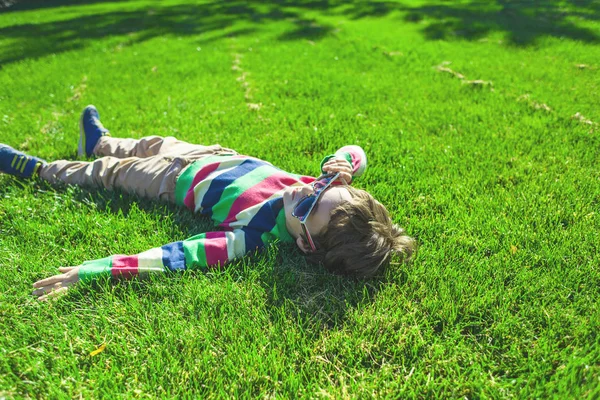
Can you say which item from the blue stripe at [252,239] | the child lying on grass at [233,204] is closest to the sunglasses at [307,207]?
the child lying on grass at [233,204]

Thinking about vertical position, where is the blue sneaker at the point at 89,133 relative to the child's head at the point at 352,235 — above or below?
above

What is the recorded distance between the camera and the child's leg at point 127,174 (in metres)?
3.09

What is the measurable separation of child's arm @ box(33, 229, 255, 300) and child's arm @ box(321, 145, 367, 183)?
0.70 metres

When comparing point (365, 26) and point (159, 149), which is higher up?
point (365, 26)

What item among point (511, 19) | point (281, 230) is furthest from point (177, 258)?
point (511, 19)

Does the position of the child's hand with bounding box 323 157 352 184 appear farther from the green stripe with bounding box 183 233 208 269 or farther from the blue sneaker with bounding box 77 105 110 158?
the blue sneaker with bounding box 77 105 110 158

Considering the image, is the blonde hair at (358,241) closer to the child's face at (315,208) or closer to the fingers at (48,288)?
the child's face at (315,208)

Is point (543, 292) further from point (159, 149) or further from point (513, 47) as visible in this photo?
point (513, 47)

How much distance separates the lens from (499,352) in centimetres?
194

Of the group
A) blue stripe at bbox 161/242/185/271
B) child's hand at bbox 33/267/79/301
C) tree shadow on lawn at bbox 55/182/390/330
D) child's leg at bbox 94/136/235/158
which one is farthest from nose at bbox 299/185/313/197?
child's hand at bbox 33/267/79/301

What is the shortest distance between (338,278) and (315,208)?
423 mm

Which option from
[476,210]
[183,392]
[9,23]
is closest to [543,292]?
[476,210]

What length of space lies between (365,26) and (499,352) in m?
9.07

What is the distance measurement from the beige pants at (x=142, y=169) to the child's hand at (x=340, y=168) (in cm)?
84
